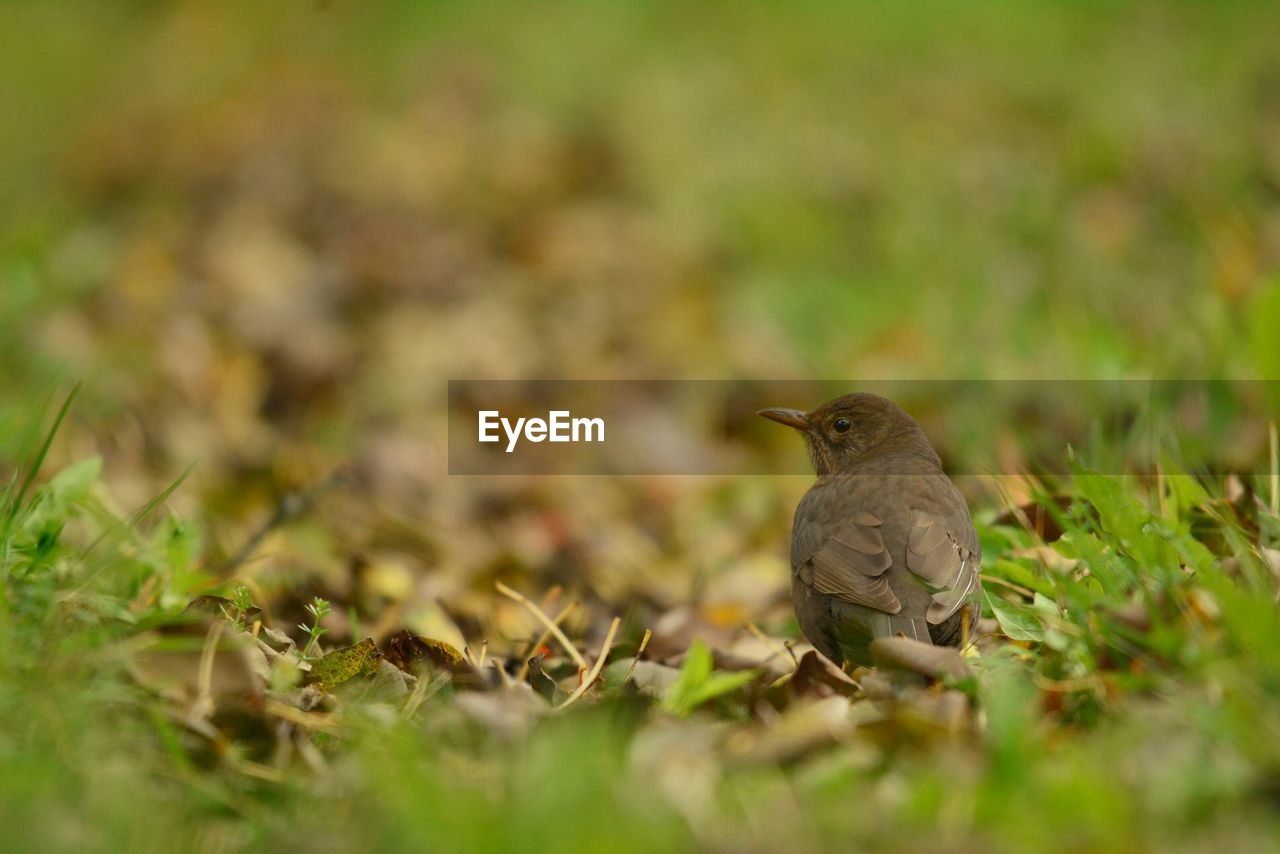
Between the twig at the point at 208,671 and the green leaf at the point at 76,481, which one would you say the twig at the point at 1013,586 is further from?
the green leaf at the point at 76,481

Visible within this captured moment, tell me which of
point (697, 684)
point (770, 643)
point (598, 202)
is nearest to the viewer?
point (697, 684)

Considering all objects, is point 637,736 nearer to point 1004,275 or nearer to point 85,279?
point 1004,275

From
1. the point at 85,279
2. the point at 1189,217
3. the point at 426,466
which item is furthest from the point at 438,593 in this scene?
the point at 1189,217

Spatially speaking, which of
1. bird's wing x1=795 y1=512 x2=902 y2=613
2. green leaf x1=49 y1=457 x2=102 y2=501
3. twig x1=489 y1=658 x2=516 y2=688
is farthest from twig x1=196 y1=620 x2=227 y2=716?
bird's wing x1=795 y1=512 x2=902 y2=613

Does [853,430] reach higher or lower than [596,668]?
higher

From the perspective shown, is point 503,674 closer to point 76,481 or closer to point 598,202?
point 76,481

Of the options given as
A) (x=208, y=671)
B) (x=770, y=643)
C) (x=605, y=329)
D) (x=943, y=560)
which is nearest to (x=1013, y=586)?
(x=943, y=560)
